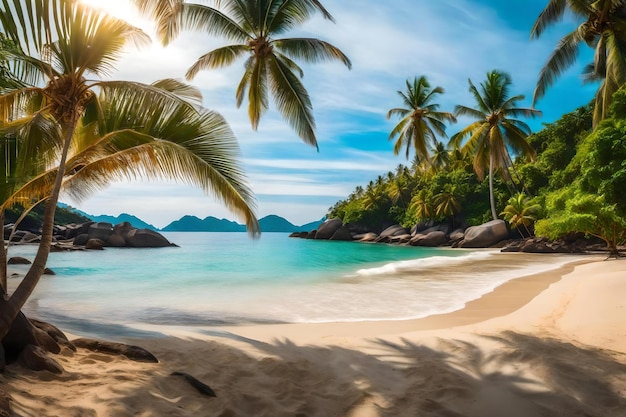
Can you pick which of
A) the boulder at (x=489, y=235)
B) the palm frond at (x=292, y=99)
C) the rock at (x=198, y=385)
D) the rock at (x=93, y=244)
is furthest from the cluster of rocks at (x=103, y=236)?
the rock at (x=198, y=385)

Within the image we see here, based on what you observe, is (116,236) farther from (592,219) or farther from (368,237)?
(592,219)

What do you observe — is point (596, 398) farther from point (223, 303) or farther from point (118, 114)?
point (223, 303)

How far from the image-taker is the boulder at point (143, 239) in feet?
142

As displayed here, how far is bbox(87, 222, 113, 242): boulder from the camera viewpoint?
41.8m

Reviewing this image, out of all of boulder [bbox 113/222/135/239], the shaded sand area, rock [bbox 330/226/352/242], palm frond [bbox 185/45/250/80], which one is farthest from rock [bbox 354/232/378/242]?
the shaded sand area

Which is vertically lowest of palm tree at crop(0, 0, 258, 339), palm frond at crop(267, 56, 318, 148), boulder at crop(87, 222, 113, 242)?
boulder at crop(87, 222, 113, 242)

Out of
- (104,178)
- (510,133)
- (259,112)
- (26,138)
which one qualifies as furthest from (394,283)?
(510,133)

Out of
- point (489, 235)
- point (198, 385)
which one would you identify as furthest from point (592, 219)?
point (489, 235)

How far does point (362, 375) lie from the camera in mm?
4160

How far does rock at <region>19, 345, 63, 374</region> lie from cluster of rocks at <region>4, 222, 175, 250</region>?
130 ft

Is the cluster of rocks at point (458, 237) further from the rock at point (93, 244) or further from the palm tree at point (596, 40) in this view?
the rock at point (93, 244)

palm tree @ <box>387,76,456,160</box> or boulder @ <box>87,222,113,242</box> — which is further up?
palm tree @ <box>387,76,456,160</box>

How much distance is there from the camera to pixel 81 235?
1613 inches

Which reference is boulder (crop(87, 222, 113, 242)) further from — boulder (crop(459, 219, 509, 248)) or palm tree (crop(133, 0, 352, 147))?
boulder (crop(459, 219, 509, 248))
